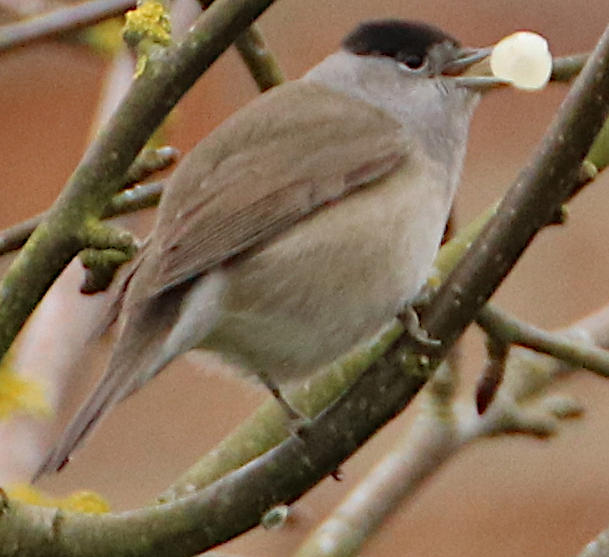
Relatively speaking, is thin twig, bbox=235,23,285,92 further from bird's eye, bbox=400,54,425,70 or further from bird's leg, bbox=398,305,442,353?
bird's leg, bbox=398,305,442,353

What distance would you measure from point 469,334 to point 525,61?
240cm

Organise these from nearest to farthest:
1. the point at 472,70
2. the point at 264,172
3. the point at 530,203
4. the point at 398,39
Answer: the point at 530,203, the point at 264,172, the point at 472,70, the point at 398,39

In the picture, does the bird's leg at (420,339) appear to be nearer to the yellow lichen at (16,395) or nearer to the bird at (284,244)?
the bird at (284,244)

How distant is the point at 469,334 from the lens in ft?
15.7

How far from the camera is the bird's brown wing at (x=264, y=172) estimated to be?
260 centimetres

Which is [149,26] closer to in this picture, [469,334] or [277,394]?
[277,394]

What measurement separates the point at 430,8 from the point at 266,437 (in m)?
2.93

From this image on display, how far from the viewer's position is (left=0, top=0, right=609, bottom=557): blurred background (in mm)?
4895

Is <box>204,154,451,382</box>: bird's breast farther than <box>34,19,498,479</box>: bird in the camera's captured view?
Yes

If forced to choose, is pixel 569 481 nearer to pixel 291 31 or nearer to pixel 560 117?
pixel 291 31

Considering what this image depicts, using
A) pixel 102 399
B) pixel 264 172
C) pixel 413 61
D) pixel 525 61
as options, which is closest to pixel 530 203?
pixel 525 61

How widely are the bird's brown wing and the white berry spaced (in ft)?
1.56

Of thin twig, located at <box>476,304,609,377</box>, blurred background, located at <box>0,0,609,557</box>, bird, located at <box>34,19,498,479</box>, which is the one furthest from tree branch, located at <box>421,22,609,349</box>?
blurred background, located at <box>0,0,609,557</box>

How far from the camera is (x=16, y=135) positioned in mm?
5613
